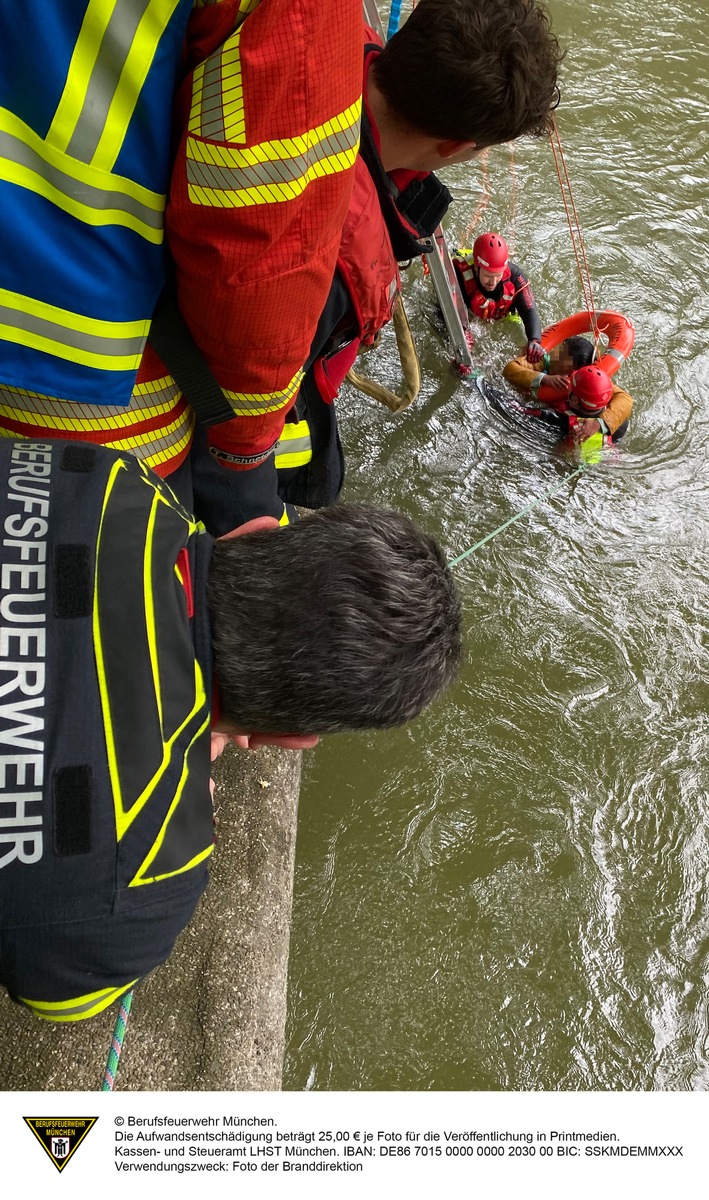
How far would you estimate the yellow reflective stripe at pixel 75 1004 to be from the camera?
4.22 ft

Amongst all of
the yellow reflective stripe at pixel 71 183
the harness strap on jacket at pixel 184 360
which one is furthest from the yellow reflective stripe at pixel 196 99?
the harness strap on jacket at pixel 184 360

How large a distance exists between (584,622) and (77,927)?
9.14ft

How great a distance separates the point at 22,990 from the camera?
1246 millimetres

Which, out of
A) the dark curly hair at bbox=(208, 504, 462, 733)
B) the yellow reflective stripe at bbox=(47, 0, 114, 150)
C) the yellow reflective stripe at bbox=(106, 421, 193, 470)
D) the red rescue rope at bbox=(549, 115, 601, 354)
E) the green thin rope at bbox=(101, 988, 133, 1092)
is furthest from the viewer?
the red rescue rope at bbox=(549, 115, 601, 354)

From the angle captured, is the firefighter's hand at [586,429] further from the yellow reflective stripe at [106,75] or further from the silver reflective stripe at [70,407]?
the yellow reflective stripe at [106,75]

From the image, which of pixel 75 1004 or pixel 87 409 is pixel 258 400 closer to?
pixel 87 409

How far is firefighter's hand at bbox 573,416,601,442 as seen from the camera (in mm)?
4215

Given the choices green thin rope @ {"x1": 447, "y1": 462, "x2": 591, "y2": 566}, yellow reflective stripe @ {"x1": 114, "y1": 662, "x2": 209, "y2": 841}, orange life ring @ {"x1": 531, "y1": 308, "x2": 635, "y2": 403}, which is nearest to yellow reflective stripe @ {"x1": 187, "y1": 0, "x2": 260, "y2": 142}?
yellow reflective stripe @ {"x1": 114, "y1": 662, "x2": 209, "y2": 841}

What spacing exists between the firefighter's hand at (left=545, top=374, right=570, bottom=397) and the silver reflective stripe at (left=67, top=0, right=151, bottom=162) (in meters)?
3.51

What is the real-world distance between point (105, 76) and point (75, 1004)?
1.23 meters

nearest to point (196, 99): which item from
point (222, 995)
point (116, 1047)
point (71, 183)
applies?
point (71, 183)
